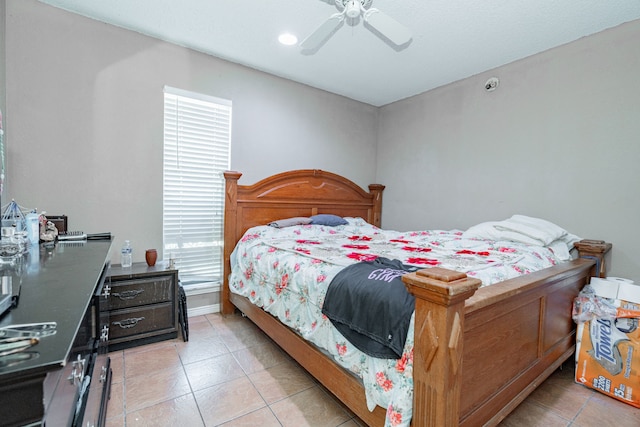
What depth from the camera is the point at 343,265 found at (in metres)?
1.70

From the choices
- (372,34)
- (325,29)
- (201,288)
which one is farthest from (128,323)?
(372,34)

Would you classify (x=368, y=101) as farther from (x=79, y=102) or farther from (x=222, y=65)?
(x=79, y=102)

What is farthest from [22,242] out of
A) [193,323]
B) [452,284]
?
[452,284]

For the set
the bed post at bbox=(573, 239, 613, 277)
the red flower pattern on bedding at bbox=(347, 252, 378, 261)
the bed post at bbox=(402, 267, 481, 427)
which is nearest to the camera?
the bed post at bbox=(402, 267, 481, 427)

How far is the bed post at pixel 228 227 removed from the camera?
116 inches

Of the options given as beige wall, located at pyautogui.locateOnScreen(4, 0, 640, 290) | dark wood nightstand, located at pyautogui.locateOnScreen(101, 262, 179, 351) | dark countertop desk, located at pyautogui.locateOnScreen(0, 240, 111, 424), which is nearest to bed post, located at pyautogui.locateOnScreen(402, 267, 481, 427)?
dark countertop desk, located at pyautogui.locateOnScreen(0, 240, 111, 424)

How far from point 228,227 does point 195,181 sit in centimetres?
55

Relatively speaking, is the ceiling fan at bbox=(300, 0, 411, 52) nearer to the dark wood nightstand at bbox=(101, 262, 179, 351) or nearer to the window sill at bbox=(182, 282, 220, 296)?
the dark wood nightstand at bbox=(101, 262, 179, 351)

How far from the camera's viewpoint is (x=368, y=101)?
13.5 ft

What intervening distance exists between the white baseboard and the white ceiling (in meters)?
2.47

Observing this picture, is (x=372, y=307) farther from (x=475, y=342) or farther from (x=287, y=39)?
(x=287, y=39)

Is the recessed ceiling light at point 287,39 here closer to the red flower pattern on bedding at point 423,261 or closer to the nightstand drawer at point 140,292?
the red flower pattern on bedding at point 423,261

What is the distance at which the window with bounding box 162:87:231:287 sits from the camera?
111 inches

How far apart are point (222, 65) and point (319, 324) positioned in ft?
8.75
